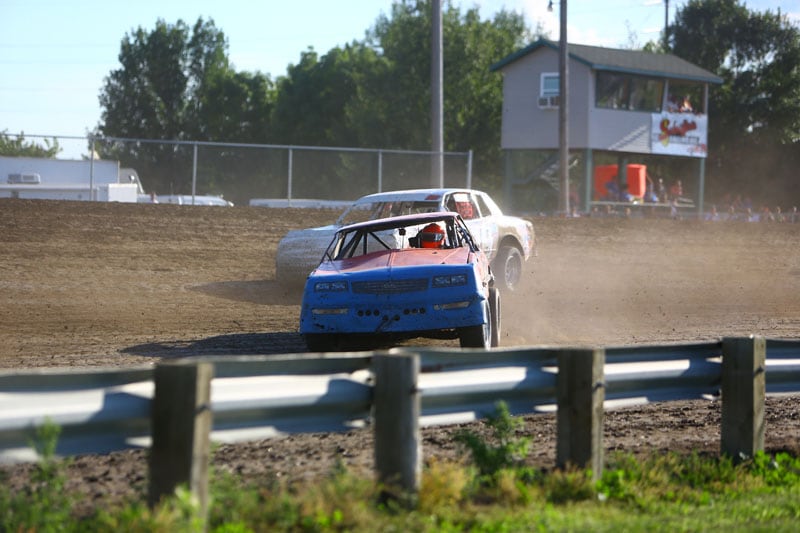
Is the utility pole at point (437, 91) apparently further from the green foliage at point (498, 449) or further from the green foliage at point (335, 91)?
the green foliage at point (335, 91)

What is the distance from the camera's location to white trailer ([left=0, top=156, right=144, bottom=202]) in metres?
26.5

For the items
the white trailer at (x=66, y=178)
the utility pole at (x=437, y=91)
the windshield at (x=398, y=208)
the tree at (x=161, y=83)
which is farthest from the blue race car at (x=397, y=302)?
the tree at (x=161, y=83)

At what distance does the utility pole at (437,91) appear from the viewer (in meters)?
25.6

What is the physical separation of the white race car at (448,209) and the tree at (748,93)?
44236 mm

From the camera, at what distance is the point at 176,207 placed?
23.2 meters

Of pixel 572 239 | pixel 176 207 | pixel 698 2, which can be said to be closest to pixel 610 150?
pixel 572 239

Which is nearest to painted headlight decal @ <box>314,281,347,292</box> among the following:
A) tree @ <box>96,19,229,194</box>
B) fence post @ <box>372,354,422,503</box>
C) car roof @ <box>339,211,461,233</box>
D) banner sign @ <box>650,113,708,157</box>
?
car roof @ <box>339,211,461,233</box>

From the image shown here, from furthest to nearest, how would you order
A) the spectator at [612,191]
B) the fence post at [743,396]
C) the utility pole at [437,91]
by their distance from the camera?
the spectator at [612,191] < the utility pole at [437,91] < the fence post at [743,396]

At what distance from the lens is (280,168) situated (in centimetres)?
2781

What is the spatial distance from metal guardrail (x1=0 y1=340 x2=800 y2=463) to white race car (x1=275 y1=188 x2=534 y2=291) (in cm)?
925

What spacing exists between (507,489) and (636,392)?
1316 millimetres

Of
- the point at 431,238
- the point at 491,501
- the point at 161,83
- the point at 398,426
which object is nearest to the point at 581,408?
the point at 491,501

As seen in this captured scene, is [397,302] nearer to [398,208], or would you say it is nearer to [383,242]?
[383,242]

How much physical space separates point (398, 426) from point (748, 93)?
6371 centimetres
